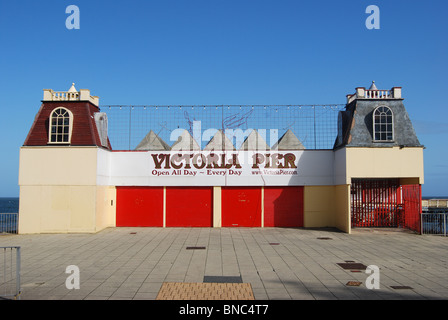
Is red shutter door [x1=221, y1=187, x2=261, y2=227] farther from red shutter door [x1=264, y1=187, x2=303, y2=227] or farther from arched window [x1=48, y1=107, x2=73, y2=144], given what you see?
arched window [x1=48, y1=107, x2=73, y2=144]

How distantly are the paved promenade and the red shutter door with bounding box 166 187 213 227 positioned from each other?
1.86m

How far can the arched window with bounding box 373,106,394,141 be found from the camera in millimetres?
22641

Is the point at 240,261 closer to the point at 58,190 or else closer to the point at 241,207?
the point at 241,207

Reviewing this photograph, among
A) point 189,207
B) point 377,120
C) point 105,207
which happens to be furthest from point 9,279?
point 377,120

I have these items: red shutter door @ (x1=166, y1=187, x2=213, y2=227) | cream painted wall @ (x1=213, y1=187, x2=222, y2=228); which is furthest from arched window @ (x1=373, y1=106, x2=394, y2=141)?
red shutter door @ (x1=166, y1=187, x2=213, y2=227)

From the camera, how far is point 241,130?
24.7 m

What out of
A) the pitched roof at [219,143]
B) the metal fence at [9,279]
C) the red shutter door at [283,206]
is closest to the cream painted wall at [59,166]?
the pitched roof at [219,143]

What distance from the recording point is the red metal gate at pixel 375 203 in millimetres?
23672

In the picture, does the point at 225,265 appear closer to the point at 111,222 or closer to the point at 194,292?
the point at 194,292

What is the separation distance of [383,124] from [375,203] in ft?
16.1

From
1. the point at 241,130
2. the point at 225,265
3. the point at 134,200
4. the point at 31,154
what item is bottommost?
the point at 225,265

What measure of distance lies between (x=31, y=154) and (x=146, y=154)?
6.63 m

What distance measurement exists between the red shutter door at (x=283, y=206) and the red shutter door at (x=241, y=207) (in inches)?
22.7
